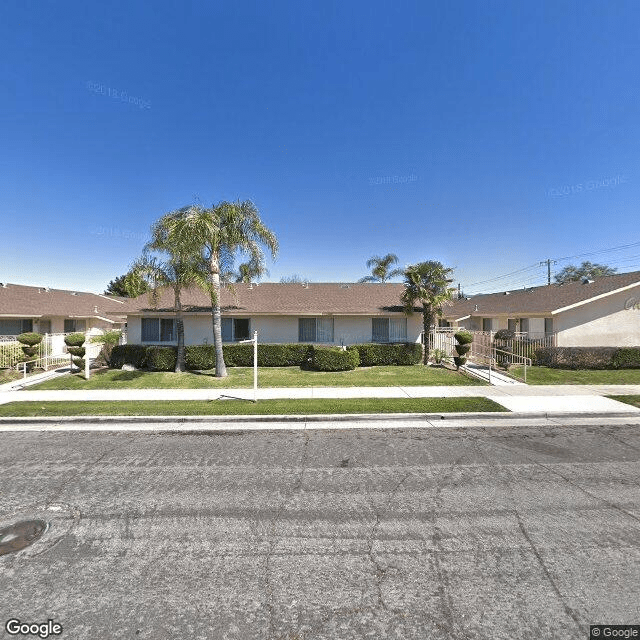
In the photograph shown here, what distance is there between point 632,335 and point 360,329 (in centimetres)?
1502

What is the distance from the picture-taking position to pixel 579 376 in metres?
14.5

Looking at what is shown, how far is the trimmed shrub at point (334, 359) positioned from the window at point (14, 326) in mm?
18203

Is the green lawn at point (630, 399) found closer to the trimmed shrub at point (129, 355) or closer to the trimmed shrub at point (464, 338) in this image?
the trimmed shrub at point (464, 338)

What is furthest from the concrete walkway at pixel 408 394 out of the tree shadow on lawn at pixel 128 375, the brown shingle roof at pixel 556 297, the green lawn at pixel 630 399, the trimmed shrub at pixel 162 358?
the brown shingle roof at pixel 556 297

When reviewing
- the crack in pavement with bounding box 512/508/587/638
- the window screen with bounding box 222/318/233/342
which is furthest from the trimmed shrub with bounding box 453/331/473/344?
the crack in pavement with bounding box 512/508/587/638

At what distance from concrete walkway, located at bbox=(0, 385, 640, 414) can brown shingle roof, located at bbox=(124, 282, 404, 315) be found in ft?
22.2

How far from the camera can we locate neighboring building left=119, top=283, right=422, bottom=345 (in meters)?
18.5

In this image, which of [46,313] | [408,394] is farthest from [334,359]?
[46,313]

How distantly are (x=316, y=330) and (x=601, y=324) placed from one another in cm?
1593

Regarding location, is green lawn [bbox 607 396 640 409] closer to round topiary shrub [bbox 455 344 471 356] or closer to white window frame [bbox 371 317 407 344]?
round topiary shrub [bbox 455 344 471 356]

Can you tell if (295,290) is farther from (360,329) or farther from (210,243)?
(210,243)

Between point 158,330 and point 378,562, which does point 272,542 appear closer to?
point 378,562

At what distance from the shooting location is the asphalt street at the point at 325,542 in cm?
283

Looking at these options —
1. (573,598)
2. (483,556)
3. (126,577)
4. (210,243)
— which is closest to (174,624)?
(126,577)
